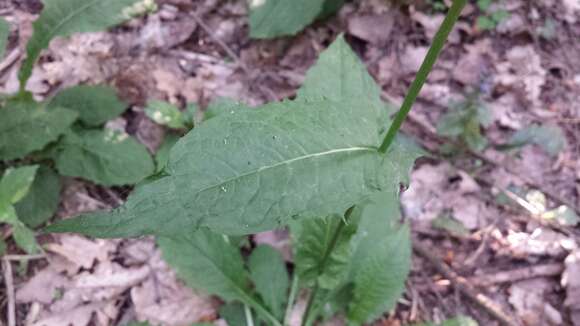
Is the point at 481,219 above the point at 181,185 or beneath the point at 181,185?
beneath

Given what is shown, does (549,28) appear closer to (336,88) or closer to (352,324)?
(336,88)

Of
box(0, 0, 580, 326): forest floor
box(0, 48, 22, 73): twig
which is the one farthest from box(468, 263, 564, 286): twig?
box(0, 48, 22, 73): twig

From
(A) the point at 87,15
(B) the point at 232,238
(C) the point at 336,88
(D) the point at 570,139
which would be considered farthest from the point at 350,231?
(D) the point at 570,139

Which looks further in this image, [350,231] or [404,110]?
[350,231]

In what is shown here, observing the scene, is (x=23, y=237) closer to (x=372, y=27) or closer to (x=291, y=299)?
(x=291, y=299)

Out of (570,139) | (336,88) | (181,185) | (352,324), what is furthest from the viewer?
(570,139)

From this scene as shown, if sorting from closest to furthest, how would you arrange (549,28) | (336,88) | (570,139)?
1. (336,88)
2. (570,139)
3. (549,28)

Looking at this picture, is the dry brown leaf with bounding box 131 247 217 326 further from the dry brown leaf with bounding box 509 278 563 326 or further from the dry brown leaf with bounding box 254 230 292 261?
the dry brown leaf with bounding box 509 278 563 326
